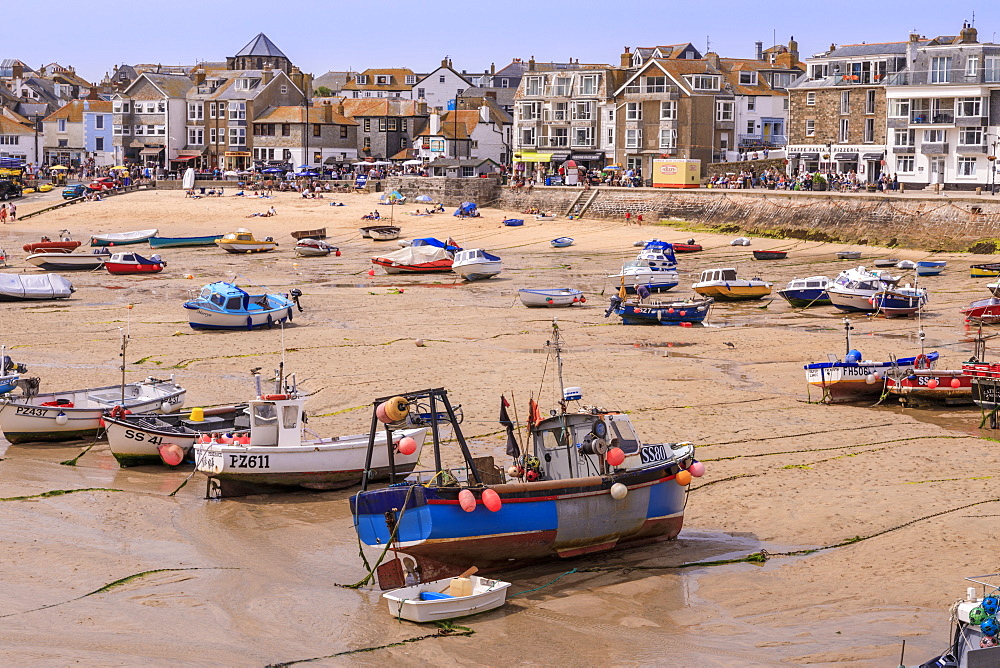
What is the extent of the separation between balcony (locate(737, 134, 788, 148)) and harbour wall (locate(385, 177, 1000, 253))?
735 inches

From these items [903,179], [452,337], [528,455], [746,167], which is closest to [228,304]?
[452,337]

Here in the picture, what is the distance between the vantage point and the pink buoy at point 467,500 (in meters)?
14.8

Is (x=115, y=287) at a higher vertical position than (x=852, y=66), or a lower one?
lower

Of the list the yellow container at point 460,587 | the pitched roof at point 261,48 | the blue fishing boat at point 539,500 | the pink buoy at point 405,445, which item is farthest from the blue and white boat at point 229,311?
the pitched roof at point 261,48

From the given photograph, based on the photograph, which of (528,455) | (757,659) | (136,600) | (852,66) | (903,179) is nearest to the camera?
(757,659)

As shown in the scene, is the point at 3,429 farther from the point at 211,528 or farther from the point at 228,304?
the point at 228,304

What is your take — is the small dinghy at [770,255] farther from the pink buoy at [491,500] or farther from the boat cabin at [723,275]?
the pink buoy at [491,500]

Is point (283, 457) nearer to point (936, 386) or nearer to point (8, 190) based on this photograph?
point (936, 386)

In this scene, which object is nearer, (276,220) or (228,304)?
(228,304)

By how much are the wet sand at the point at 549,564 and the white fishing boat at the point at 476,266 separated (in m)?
9.16

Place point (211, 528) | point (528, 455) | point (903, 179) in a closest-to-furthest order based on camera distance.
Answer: point (528, 455), point (211, 528), point (903, 179)

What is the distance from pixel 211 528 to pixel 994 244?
4063 cm

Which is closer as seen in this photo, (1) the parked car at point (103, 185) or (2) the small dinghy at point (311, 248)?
(2) the small dinghy at point (311, 248)

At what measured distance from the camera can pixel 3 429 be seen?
72.9 ft
